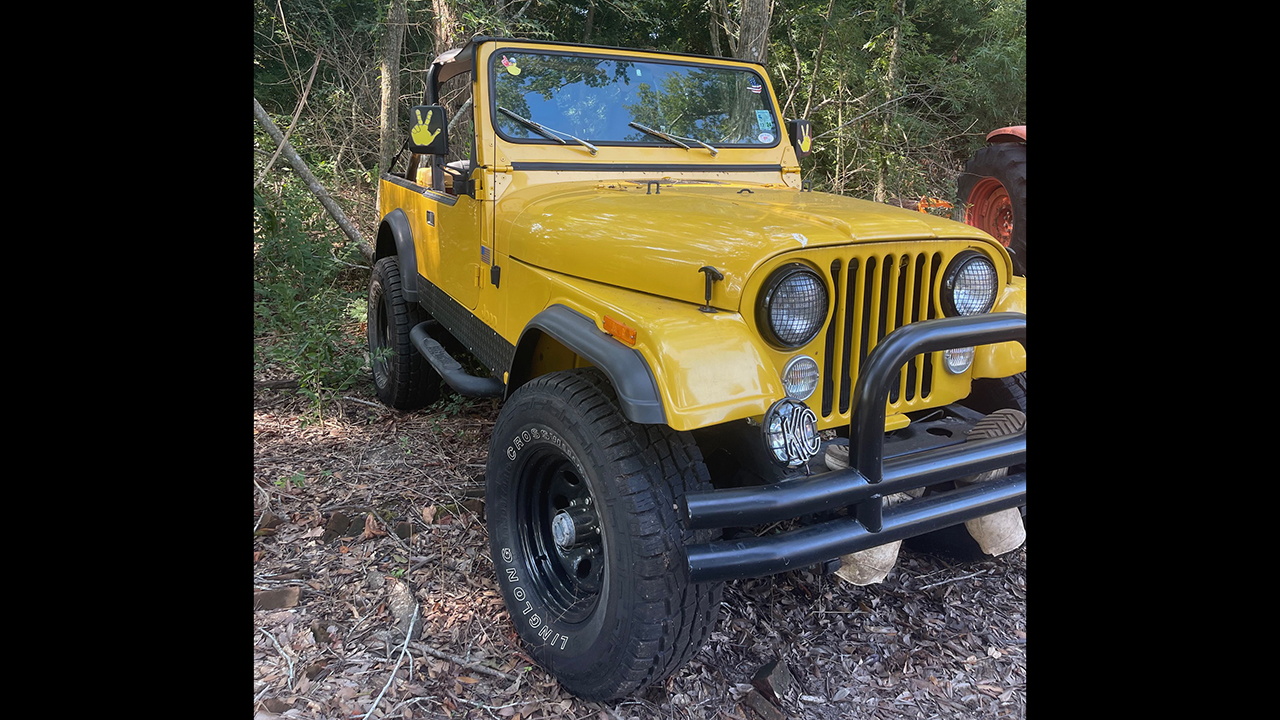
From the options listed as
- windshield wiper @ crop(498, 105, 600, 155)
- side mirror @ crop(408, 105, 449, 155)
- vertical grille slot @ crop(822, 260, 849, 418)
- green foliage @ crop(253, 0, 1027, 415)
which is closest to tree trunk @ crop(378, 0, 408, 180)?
green foliage @ crop(253, 0, 1027, 415)

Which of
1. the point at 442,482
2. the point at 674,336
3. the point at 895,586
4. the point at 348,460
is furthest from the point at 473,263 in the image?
the point at 895,586

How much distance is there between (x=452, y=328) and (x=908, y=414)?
2.22 metres

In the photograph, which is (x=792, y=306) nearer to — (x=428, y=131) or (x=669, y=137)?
(x=669, y=137)

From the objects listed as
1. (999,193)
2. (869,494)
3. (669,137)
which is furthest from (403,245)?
(999,193)

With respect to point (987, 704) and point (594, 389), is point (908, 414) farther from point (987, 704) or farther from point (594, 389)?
point (594, 389)

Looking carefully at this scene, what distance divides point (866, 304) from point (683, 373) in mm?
680

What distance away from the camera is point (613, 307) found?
2184 mm

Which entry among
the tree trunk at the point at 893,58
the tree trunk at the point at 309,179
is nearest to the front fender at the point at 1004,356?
the tree trunk at the point at 309,179

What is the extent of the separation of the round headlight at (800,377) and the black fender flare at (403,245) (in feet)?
9.22

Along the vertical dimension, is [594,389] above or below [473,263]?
below

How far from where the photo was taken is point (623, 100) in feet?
11.3

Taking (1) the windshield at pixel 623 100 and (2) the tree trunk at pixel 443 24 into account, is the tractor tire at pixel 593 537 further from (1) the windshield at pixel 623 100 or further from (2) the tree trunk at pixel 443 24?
(2) the tree trunk at pixel 443 24

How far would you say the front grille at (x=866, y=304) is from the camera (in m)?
2.21

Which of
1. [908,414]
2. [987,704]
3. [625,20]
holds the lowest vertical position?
[987,704]
